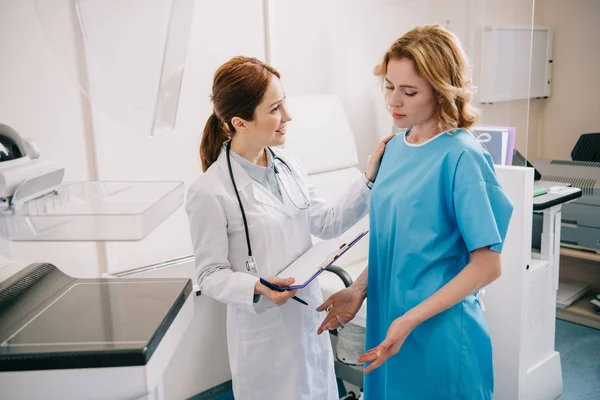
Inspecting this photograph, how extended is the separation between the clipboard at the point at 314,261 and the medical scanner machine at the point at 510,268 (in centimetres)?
66

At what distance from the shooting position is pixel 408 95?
129 cm

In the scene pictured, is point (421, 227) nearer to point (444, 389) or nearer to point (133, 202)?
point (444, 389)

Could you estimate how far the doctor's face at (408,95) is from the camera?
4.18 ft

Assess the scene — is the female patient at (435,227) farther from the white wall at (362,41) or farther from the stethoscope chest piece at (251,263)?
the white wall at (362,41)

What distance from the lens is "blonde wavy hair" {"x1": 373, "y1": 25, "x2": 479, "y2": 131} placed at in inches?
49.0

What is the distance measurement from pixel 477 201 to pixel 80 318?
869mm

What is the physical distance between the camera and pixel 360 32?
270 cm

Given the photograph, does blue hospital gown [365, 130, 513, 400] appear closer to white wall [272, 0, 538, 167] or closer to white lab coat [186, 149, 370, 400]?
white lab coat [186, 149, 370, 400]

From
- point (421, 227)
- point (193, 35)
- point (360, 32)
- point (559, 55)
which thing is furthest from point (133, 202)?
point (559, 55)

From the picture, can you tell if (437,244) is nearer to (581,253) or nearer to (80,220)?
(80,220)

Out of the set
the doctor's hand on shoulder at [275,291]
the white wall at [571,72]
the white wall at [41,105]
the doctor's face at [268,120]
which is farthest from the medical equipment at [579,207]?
the white wall at [41,105]

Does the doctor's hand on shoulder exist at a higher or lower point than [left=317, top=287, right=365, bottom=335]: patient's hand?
higher

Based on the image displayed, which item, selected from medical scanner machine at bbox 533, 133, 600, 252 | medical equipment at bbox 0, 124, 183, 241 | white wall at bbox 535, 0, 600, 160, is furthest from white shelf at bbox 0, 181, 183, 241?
white wall at bbox 535, 0, 600, 160

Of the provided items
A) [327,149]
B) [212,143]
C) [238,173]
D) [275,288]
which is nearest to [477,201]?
[275,288]
